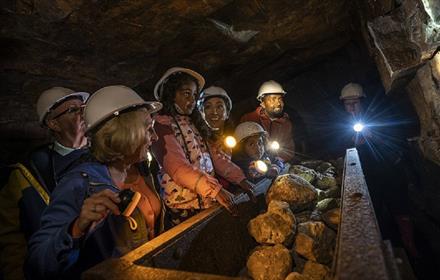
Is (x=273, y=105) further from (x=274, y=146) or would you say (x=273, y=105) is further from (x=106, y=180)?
(x=106, y=180)

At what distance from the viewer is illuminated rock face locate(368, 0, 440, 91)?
9.19ft

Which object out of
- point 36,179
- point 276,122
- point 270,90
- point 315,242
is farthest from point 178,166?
point 270,90

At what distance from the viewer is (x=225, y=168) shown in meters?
3.30

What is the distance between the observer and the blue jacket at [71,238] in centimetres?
131

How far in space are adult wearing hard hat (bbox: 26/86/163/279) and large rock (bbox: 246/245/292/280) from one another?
3.13ft

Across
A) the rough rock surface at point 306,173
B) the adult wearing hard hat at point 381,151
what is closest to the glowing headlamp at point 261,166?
the rough rock surface at point 306,173

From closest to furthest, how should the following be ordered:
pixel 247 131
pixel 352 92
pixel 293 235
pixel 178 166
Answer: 1. pixel 293 235
2. pixel 178 166
3. pixel 247 131
4. pixel 352 92

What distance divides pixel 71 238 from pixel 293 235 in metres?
1.88

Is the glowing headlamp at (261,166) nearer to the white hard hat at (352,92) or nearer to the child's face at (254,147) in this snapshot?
the child's face at (254,147)

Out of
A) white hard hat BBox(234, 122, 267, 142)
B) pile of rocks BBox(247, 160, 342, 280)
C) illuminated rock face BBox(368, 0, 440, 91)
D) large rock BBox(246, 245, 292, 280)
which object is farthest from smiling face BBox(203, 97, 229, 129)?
illuminated rock face BBox(368, 0, 440, 91)

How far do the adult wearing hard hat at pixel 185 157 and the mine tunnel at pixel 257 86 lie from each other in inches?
6.6

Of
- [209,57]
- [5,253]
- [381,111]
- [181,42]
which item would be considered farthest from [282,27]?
[5,253]

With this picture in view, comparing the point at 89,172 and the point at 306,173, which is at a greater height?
the point at 306,173

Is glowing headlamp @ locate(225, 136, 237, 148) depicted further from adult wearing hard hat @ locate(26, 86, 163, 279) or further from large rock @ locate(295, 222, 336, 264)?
adult wearing hard hat @ locate(26, 86, 163, 279)
